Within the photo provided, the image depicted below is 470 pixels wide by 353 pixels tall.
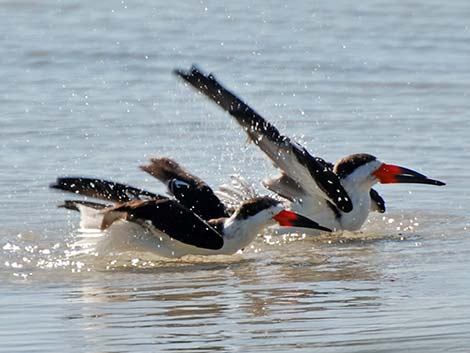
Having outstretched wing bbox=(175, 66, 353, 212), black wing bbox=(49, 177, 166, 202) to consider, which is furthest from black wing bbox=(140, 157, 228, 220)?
outstretched wing bbox=(175, 66, 353, 212)

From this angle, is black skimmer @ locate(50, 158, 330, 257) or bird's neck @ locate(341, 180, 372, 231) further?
bird's neck @ locate(341, 180, 372, 231)

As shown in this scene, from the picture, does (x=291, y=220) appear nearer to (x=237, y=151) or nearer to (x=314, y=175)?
(x=314, y=175)

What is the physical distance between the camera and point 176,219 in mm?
9570

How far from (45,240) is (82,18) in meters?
9.84

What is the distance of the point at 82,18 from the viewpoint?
1980 cm

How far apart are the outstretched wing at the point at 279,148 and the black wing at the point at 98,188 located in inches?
31.8

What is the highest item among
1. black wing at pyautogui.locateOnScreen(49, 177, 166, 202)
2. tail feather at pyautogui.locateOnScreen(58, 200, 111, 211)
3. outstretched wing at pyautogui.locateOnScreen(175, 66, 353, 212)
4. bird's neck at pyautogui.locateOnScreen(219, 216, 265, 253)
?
outstretched wing at pyautogui.locateOnScreen(175, 66, 353, 212)

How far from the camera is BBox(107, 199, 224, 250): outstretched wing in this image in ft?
31.3

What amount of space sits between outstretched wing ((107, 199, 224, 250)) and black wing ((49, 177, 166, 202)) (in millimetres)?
443

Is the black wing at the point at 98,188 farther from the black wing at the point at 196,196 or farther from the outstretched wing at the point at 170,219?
the outstretched wing at the point at 170,219

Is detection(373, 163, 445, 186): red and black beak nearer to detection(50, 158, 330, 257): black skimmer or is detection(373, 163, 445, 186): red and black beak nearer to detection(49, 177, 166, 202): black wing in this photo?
detection(50, 158, 330, 257): black skimmer

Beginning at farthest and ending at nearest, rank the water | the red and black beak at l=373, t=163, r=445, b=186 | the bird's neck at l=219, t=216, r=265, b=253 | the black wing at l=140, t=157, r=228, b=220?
1. the red and black beak at l=373, t=163, r=445, b=186
2. the black wing at l=140, t=157, r=228, b=220
3. the bird's neck at l=219, t=216, r=265, b=253
4. the water

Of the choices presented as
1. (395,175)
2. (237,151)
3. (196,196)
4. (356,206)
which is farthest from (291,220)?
(237,151)

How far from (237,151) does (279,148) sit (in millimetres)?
2299
